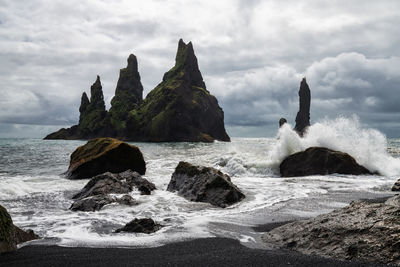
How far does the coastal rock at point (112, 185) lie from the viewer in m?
9.62

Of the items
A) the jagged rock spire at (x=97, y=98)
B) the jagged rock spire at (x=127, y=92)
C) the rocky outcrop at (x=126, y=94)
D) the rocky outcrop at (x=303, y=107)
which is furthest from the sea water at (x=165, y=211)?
the jagged rock spire at (x=97, y=98)

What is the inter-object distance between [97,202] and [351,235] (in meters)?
6.14

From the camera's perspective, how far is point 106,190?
960 centimetres

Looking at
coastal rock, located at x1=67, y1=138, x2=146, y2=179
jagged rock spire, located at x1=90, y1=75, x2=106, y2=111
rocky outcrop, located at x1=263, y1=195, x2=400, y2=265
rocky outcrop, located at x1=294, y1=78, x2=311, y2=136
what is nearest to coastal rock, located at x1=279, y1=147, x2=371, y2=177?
coastal rock, located at x1=67, y1=138, x2=146, y2=179

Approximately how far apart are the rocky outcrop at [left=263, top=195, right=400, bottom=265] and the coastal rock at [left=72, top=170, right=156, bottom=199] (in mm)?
5813

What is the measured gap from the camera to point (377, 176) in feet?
51.2

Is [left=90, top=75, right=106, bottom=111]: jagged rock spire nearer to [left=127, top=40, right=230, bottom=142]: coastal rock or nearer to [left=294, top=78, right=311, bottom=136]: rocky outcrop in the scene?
[left=127, top=40, right=230, bottom=142]: coastal rock

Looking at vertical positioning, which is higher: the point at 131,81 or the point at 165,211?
the point at 131,81

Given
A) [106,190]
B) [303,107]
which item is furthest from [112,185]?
[303,107]

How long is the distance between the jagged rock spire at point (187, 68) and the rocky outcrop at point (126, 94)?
14303 mm

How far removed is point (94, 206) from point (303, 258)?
18.5 ft

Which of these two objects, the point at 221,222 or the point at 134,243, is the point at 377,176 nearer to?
the point at 221,222

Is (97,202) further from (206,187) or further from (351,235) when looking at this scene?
(351,235)

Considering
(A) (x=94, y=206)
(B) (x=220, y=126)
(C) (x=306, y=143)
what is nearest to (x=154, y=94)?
(B) (x=220, y=126)
